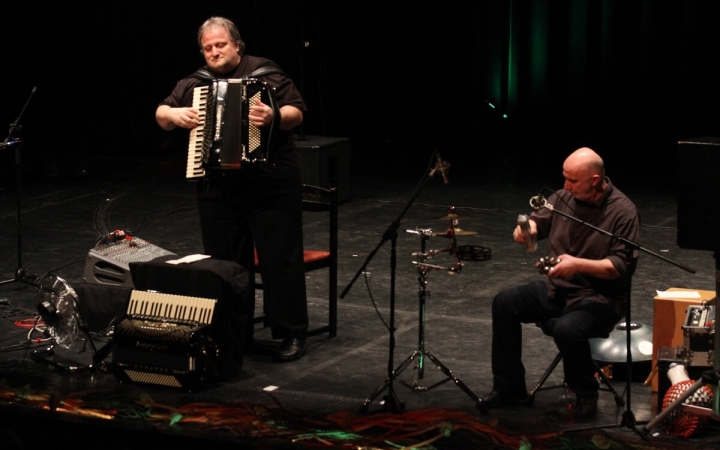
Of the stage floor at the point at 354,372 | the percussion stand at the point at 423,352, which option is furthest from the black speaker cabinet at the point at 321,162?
the percussion stand at the point at 423,352

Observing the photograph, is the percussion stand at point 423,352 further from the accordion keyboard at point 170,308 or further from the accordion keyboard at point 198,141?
the accordion keyboard at point 198,141

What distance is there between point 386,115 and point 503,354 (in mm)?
10391

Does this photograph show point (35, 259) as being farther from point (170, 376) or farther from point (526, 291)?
point (526, 291)

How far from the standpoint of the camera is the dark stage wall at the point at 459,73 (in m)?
13.7

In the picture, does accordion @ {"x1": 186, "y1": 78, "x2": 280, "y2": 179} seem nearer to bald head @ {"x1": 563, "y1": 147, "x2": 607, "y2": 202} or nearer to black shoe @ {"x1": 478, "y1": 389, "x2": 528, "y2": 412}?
bald head @ {"x1": 563, "y1": 147, "x2": 607, "y2": 202}

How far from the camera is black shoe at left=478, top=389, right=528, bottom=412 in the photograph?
16.8 feet

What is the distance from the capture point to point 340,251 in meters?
8.54

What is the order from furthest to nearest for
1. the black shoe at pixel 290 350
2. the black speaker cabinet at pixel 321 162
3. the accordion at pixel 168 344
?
the black speaker cabinet at pixel 321 162 → the black shoe at pixel 290 350 → the accordion at pixel 168 344

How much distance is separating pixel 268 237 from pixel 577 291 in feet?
5.39

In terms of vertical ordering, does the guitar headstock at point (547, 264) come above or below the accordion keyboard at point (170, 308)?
above

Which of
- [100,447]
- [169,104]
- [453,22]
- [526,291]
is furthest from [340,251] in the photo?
[453,22]

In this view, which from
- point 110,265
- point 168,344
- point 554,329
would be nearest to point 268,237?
point 168,344

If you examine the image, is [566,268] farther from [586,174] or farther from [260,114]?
→ [260,114]

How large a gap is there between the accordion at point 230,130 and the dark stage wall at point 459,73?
23.2 feet
